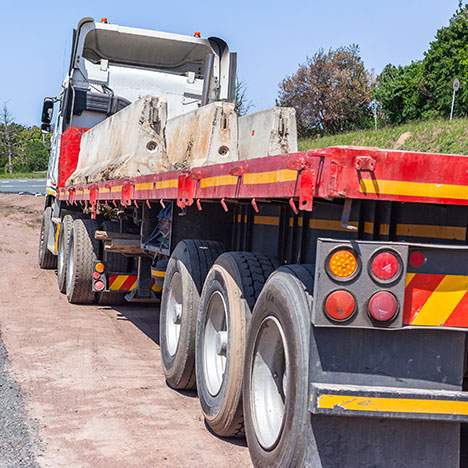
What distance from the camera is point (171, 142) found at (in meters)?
7.91

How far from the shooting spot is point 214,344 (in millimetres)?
5031

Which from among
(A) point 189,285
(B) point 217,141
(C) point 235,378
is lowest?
(C) point 235,378

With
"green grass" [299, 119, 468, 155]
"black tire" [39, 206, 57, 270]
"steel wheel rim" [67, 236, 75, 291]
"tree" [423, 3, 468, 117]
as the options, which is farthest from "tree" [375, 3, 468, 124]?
"steel wheel rim" [67, 236, 75, 291]

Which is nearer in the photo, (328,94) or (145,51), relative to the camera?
(145,51)

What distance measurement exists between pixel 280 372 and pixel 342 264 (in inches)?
41.1

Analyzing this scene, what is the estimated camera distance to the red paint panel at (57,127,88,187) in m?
11.3

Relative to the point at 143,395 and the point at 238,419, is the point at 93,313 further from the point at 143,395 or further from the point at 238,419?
the point at 238,419

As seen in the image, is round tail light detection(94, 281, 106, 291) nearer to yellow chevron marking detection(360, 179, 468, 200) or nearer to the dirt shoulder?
the dirt shoulder

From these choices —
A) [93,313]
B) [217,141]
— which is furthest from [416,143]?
[217,141]

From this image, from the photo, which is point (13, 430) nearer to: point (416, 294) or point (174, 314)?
point (174, 314)

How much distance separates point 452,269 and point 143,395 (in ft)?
10.5

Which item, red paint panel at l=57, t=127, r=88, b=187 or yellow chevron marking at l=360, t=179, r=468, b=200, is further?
red paint panel at l=57, t=127, r=88, b=187

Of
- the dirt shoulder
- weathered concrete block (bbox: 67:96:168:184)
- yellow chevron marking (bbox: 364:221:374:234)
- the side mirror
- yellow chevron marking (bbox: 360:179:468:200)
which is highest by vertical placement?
the side mirror

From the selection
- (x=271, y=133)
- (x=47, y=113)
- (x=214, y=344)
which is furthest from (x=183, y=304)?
(x=47, y=113)
